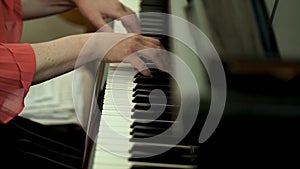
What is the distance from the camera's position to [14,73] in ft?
3.77

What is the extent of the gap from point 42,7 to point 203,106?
0.87 meters

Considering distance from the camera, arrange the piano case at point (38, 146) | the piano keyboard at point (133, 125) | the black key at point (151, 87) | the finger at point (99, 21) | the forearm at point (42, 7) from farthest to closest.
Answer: the forearm at point (42, 7) < the finger at point (99, 21) < the piano case at point (38, 146) < the black key at point (151, 87) < the piano keyboard at point (133, 125)

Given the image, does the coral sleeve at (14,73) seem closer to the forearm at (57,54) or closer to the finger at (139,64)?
the forearm at (57,54)

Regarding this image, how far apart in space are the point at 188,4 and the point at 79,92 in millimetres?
429

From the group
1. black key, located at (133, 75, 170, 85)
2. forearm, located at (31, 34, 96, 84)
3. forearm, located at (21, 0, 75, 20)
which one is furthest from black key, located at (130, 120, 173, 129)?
forearm, located at (21, 0, 75, 20)

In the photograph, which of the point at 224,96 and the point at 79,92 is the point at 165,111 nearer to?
the point at 224,96

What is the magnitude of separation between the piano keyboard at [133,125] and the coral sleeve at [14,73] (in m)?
0.18

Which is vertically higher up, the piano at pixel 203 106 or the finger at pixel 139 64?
the finger at pixel 139 64

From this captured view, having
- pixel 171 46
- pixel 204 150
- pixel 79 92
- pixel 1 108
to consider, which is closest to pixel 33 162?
pixel 1 108

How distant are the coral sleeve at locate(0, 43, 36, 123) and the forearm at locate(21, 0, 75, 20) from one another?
39 cm

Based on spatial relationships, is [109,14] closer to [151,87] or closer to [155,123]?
[151,87]

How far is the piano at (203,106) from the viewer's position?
0.77 metres

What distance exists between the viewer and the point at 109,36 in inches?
46.4

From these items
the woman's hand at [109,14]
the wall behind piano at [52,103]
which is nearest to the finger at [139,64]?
the woman's hand at [109,14]
